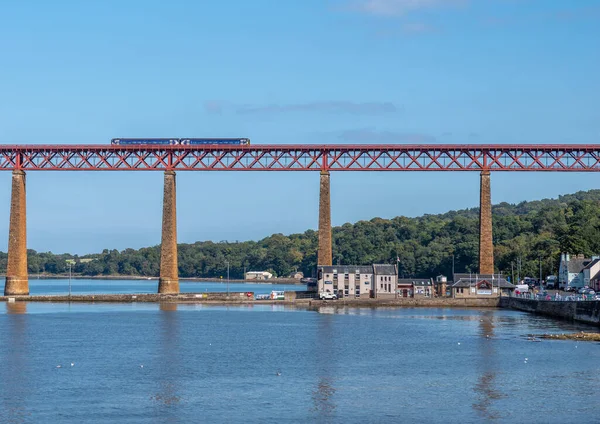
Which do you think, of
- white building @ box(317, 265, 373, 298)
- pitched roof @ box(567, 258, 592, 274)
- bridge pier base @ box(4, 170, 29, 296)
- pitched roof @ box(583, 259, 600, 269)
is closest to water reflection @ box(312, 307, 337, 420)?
white building @ box(317, 265, 373, 298)

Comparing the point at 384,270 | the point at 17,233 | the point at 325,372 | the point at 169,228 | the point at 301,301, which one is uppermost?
the point at 169,228

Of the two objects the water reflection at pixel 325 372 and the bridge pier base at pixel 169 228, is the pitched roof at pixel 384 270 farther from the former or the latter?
the water reflection at pixel 325 372

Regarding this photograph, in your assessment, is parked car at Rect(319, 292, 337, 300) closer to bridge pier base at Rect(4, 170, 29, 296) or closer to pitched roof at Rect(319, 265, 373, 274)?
pitched roof at Rect(319, 265, 373, 274)

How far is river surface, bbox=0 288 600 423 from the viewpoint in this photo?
42594mm

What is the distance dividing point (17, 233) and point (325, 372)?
6282 cm

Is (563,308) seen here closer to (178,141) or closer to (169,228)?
(169,228)

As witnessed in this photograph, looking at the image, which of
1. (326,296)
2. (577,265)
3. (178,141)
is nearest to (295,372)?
(178,141)

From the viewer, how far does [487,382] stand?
5053 cm

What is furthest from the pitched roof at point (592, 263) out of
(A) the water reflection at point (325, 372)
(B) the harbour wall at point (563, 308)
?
(A) the water reflection at point (325, 372)

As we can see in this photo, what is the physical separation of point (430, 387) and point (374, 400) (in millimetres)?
4732

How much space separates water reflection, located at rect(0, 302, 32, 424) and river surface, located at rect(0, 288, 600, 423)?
8 cm

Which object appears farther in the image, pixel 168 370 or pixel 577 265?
pixel 577 265

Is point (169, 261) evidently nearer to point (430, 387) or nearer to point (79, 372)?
point (79, 372)

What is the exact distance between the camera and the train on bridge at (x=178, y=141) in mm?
107312
